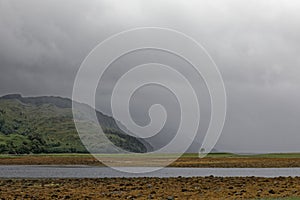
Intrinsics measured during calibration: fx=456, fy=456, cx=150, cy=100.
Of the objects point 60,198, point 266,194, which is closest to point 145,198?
point 60,198

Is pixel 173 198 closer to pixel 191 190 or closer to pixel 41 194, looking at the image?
pixel 191 190

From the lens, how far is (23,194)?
41688mm

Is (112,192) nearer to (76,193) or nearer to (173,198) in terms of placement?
(76,193)

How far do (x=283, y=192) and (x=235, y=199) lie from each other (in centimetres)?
698

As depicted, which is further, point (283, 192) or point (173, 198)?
point (283, 192)

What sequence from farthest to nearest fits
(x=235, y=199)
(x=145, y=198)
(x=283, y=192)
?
(x=283, y=192)
(x=145, y=198)
(x=235, y=199)

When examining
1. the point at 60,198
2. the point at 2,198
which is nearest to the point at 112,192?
the point at 60,198

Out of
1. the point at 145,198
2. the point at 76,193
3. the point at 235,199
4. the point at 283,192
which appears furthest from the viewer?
the point at 76,193

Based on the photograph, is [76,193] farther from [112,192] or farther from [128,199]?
[128,199]

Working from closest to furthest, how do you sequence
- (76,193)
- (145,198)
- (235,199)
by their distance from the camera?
(235,199), (145,198), (76,193)

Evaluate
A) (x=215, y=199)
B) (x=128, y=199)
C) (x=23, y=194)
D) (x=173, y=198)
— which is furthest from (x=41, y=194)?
(x=215, y=199)

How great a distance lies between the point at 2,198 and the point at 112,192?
9.88 meters

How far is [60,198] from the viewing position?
125 feet

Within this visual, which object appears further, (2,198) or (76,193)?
(76,193)
